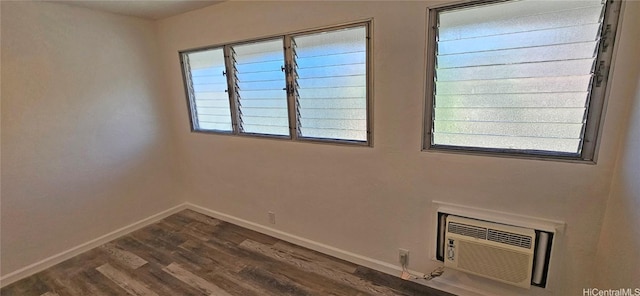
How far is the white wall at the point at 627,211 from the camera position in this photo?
119 centimetres

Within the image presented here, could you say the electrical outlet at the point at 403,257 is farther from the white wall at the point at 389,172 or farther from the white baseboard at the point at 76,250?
the white baseboard at the point at 76,250

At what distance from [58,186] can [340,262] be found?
2.60 metres

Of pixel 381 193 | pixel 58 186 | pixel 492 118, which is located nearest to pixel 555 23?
pixel 492 118

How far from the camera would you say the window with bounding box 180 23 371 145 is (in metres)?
2.04

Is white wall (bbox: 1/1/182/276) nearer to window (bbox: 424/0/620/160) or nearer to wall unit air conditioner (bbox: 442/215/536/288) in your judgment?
window (bbox: 424/0/620/160)

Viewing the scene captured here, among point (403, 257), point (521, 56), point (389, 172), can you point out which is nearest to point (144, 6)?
point (389, 172)

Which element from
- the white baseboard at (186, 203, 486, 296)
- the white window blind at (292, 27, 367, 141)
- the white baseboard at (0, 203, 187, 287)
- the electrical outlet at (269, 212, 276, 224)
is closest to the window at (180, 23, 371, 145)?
the white window blind at (292, 27, 367, 141)

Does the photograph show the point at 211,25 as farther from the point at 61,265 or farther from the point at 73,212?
the point at 61,265

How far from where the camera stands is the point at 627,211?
1252 mm

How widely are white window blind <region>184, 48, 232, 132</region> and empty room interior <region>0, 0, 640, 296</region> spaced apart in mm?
22

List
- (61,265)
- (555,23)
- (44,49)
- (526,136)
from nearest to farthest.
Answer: (555,23), (526,136), (44,49), (61,265)

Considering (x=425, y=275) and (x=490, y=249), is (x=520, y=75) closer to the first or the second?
(x=490, y=249)

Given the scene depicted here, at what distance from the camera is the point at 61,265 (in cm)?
247

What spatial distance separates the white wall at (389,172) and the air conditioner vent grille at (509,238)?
0.14 metres
